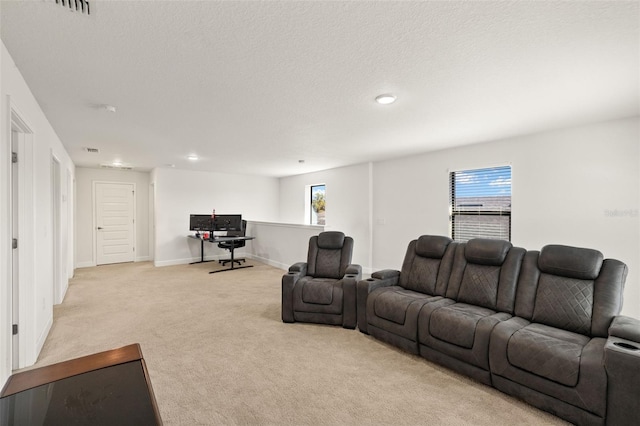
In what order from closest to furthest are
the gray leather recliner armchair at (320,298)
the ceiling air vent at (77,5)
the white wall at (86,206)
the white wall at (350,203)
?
the ceiling air vent at (77,5) < the gray leather recliner armchair at (320,298) < the white wall at (350,203) < the white wall at (86,206)

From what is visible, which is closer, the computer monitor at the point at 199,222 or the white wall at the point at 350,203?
the white wall at the point at 350,203

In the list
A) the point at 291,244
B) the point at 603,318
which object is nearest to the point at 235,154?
the point at 291,244

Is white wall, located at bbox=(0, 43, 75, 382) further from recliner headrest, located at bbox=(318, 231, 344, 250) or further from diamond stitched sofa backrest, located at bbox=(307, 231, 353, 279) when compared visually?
recliner headrest, located at bbox=(318, 231, 344, 250)

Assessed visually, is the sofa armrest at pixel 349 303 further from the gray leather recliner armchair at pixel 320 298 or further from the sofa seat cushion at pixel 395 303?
the sofa seat cushion at pixel 395 303

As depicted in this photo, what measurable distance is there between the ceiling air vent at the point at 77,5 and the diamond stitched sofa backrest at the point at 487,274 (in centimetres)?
340

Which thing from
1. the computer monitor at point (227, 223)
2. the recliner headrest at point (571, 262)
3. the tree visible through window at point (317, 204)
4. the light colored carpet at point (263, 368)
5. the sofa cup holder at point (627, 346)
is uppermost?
the tree visible through window at point (317, 204)

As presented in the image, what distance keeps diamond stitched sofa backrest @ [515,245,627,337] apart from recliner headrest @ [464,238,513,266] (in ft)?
0.73

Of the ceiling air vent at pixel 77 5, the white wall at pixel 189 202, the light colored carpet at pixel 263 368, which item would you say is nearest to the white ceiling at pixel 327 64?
the ceiling air vent at pixel 77 5

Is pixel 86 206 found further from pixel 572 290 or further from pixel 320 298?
pixel 572 290

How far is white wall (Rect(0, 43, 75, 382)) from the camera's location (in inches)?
78.5

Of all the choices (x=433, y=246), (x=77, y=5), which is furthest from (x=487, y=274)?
(x=77, y=5)

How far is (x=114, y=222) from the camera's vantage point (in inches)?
290

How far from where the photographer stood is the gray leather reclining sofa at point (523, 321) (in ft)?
5.91

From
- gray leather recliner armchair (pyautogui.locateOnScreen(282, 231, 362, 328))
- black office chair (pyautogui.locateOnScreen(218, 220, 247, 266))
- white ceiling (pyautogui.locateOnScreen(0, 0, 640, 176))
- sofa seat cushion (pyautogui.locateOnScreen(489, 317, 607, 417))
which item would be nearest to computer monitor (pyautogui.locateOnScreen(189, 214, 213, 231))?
black office chair (pyautogui.locateOnScreen(218, 220, 247, 266))
